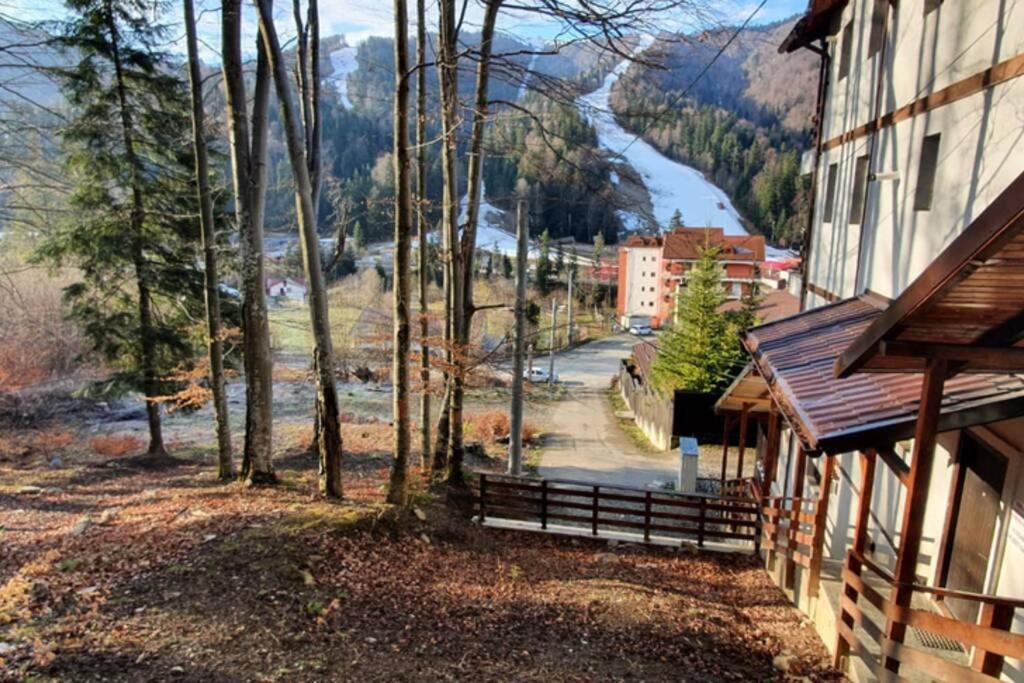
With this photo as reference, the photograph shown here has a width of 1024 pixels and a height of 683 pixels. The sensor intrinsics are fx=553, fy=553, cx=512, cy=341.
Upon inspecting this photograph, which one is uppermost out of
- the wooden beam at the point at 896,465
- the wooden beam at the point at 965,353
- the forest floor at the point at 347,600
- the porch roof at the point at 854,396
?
the wooden beam at the point at 965,353

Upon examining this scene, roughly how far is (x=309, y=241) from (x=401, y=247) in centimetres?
143

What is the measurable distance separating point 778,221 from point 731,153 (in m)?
24.9

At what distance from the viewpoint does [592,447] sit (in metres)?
19.3

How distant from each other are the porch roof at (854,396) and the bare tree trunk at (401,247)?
169 inches

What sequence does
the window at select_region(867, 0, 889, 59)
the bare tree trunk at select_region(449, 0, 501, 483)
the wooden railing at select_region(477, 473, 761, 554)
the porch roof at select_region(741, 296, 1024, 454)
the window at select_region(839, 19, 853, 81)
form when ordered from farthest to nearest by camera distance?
the bare tree trunk at select_region(449, 0, 501, 483) → the window at select_region(839, 19, 853, 81) → the wooden railing at select_region(477, 473, 761, 554) → the window at select_region(867, 0, 889, 59) → the porch roof at select_region(741, 296, 1024, 454)

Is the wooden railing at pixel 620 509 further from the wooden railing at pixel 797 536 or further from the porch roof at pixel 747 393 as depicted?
the porch roof at pixel 747 393

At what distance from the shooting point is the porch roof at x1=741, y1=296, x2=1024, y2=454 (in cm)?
398

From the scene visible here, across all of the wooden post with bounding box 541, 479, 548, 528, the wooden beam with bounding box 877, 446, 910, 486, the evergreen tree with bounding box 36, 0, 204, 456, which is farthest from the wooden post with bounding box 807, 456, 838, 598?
the evergreen tree with bounding box 36, 0, 204, 456

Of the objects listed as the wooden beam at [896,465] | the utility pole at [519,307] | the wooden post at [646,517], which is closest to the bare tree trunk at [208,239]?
the utility pole at [519,307]

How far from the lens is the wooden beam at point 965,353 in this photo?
3.18 metres

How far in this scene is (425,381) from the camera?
1009cm

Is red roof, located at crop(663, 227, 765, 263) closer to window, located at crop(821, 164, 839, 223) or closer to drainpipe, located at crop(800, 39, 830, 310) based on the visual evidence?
drainpipe, located at crop(800, 39, 830, 310)

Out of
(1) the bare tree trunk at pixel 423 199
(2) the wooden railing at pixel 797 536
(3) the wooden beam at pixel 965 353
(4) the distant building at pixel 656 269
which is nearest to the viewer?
(3) the wooden beam at pixel 965 353

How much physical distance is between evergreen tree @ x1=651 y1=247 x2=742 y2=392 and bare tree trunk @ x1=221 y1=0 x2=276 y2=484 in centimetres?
1543
